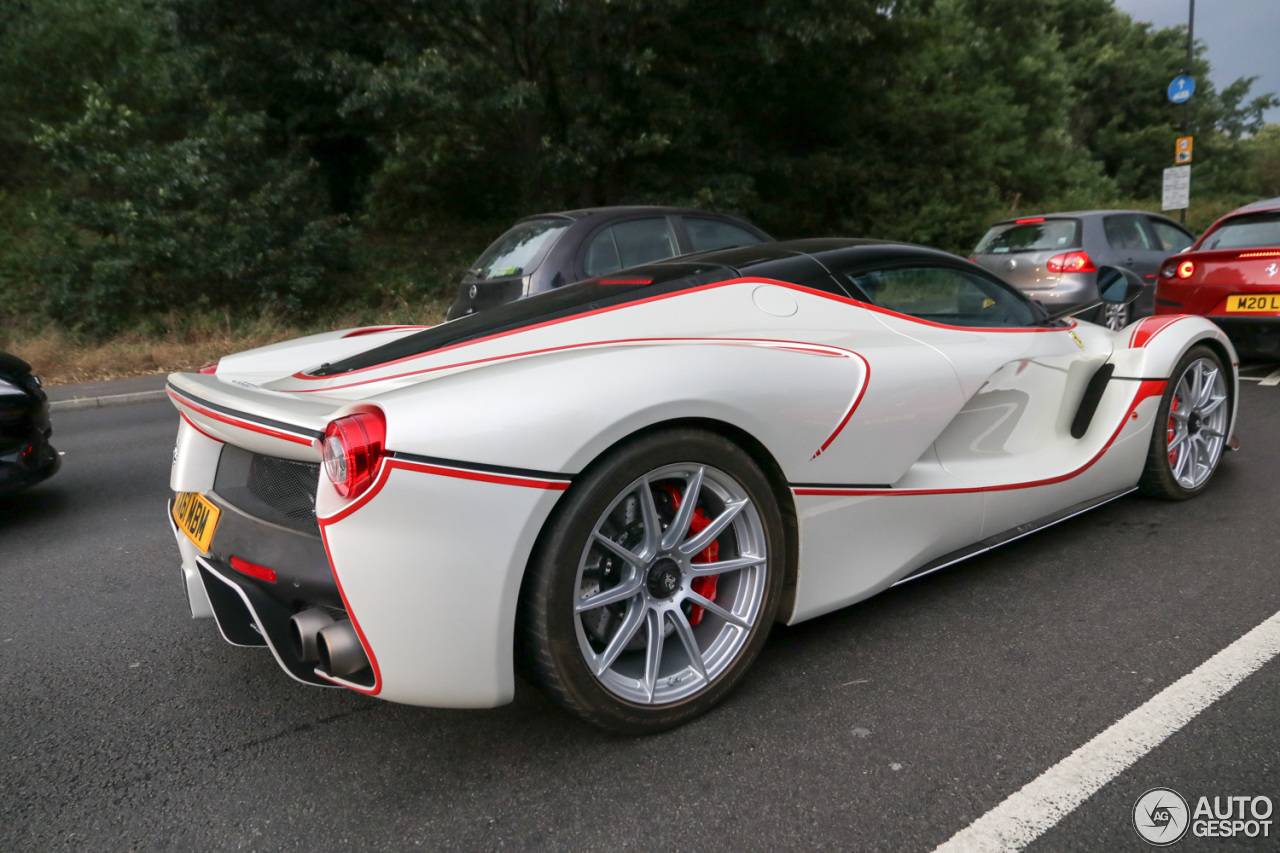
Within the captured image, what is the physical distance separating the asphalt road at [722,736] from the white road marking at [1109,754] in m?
0.03

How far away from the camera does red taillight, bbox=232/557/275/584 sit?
84.4 inches

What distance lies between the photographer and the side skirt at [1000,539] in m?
2.87

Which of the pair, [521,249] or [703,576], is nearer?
[703,576]

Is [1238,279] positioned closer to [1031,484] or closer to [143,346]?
[1031,484]

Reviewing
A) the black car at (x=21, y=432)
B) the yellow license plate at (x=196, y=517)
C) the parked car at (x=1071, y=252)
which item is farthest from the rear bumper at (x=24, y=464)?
the parked car at (x=1071, y=252)

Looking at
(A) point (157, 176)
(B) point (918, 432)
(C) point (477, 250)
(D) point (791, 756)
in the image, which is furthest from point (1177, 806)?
(C) point (477, 250)

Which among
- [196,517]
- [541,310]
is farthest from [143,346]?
[541,310]

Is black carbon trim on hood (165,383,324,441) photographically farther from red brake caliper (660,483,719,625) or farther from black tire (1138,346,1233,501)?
black tire (1138,346,1233,501)

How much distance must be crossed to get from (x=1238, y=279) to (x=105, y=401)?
33.2 feet

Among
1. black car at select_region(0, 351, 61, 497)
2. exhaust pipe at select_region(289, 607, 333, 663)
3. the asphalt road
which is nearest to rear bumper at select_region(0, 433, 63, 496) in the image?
black car at select_region(0, 351, 61, 497)

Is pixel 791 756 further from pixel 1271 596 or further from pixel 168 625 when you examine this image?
pixel 168 625

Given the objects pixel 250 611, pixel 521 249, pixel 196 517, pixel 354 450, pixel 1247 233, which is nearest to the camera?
pixel 354 450

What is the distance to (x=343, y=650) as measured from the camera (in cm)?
196

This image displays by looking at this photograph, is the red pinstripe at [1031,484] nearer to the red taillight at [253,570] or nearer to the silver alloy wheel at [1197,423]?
the silver alloy wheel at [1197,423]
